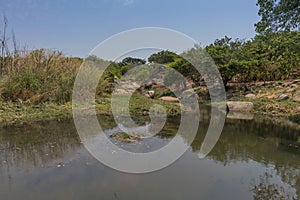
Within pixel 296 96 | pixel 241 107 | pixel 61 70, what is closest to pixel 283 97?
pixel 296 96

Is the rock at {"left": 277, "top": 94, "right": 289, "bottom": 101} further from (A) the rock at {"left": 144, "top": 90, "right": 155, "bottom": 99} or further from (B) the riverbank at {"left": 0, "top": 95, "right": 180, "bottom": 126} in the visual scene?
(A) the rock at {"left": 144, "top": 90, "right": 155, "bottom": 99}

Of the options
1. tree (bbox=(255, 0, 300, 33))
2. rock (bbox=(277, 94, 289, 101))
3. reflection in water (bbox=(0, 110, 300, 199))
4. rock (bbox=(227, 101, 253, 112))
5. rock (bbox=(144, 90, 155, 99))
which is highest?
tree (bbox=(255, 0, 300, 33))

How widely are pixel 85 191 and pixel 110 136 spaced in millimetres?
2661

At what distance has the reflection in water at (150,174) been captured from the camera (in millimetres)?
2902

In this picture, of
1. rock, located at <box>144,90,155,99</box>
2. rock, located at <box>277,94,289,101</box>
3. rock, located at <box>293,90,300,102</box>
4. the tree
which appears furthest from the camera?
rock, located at <box>144,90,155,99</box>

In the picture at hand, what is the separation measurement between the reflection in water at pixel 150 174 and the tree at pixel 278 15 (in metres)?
3.42

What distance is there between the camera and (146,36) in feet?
16.4

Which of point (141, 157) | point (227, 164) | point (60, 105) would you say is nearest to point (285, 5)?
point (227, 164)

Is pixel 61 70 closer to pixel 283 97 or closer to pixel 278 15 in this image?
pixel 278 15

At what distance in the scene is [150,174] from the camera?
354 centimetres

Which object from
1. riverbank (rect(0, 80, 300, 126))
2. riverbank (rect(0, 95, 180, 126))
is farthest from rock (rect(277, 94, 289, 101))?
riverbank (rect(0, 95, 180, 126))

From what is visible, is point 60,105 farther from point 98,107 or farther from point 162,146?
point 162,146

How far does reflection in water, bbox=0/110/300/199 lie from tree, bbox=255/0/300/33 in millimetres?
3416

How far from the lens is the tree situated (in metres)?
6.59
